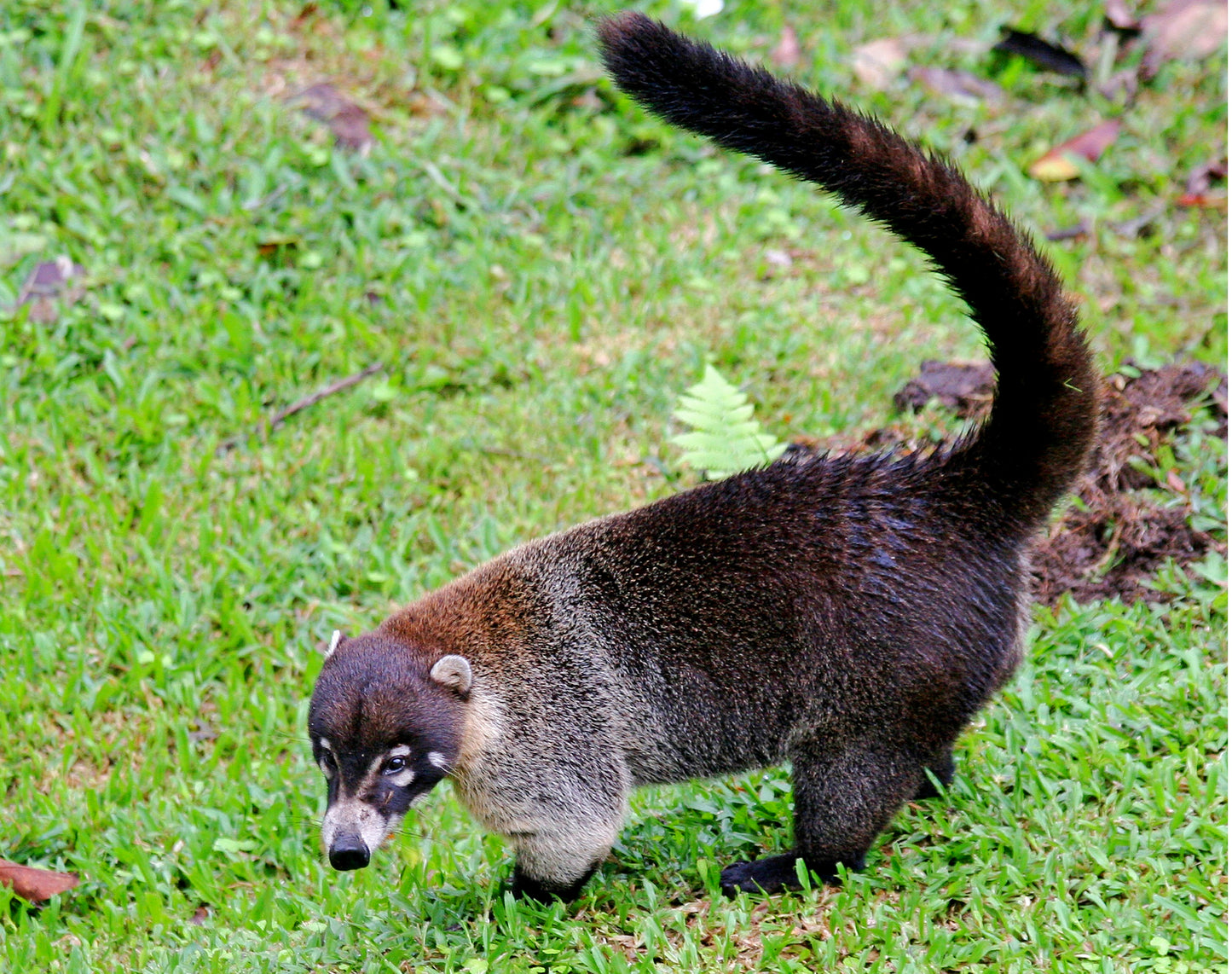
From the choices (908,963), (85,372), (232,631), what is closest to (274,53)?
(85,372)

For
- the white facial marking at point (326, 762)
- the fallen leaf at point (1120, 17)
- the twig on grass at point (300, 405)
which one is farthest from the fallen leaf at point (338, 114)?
the white facial marking at point (326, 762)

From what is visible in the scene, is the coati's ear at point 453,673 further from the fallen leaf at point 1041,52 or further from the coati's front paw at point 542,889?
the fallen leaf at point 1041,52

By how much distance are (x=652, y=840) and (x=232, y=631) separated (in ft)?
6.67

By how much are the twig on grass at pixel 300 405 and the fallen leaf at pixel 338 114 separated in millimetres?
1447

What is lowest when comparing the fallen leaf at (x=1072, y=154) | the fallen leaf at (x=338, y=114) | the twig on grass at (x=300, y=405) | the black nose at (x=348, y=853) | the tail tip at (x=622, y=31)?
the twig on grass at (x=300, y=405)

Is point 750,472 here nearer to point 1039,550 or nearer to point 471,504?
point 1039,550

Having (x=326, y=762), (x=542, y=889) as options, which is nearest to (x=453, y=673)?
(x=326, y=762)

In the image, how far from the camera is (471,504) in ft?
18.9

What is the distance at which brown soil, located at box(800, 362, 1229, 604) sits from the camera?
483 cm

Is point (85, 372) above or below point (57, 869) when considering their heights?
above

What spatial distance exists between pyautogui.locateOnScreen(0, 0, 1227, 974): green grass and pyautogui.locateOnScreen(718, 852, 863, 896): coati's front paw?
0.27ft

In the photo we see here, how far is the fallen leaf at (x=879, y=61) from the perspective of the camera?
765 centimetres

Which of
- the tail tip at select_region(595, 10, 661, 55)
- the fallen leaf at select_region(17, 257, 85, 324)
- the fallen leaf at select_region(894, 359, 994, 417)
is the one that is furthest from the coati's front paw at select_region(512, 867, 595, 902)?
the fallen leaf at select_region(17, 257, 85, 324)

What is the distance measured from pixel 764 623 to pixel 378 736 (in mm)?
1053
